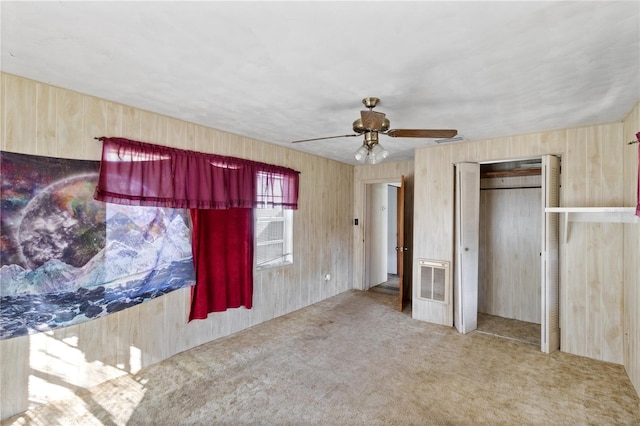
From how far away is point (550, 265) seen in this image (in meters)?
3.42

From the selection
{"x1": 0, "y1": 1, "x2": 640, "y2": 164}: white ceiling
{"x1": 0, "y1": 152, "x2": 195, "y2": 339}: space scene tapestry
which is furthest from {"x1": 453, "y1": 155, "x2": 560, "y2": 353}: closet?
{"x1": 0, "y1": 152, "x2": 195, "y2": 339}: space scene tapestry

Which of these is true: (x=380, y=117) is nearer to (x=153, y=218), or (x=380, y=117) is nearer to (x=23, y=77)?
(x=153, y=218)

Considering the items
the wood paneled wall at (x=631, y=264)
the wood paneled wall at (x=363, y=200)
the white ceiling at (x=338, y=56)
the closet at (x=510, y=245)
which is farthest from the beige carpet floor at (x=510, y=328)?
the white ceiling at (x=338, y=56)

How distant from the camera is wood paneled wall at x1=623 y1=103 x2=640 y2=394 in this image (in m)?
2.69

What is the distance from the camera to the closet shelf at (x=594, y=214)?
2.80 m

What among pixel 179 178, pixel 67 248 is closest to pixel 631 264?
pixel 179 178

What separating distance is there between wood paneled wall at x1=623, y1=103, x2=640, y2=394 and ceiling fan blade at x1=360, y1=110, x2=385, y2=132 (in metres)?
2.21

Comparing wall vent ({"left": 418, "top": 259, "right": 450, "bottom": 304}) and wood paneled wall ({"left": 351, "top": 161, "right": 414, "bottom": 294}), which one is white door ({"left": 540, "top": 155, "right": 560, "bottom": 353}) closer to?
wall vent ({"left": 418, "top": 259, "right": 450, "bottom": 304})

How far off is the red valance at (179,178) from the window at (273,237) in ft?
0.89

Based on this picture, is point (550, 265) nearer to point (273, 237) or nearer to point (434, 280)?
point (434, 280)

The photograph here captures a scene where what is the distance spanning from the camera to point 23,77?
229 centimetres

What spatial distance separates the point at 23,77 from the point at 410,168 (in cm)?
496

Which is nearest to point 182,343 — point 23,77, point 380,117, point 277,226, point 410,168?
point 277,226

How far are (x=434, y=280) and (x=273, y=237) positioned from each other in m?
2.32
